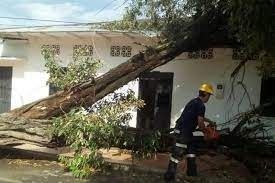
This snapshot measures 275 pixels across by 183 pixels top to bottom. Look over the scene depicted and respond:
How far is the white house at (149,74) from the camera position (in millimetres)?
14219

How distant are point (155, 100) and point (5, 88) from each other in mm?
6610

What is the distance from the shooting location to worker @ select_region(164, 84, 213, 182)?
9742mm

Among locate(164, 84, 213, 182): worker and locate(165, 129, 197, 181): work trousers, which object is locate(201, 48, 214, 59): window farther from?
locate(165, 129, 197, 181): work trousers

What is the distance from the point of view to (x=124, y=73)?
12062 millimetres

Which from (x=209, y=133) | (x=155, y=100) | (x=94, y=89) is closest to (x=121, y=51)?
(x=155, y=100)

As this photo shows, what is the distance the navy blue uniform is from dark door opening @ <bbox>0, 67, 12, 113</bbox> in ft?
35.2

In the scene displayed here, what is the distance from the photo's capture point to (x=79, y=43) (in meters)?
17.0

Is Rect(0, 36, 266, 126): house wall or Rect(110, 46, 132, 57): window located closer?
Rect(0, 36, 266, 126): house wall

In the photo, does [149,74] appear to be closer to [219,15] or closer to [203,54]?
[203,54]

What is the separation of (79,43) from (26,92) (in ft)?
9.81

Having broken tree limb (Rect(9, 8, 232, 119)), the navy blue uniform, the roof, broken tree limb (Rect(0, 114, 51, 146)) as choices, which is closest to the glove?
the navy blue uniform

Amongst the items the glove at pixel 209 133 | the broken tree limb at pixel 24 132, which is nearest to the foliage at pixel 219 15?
the glove at pixel 209 133

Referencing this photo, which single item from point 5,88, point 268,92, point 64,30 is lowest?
point 5,88

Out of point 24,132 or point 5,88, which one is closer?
point 24,132
